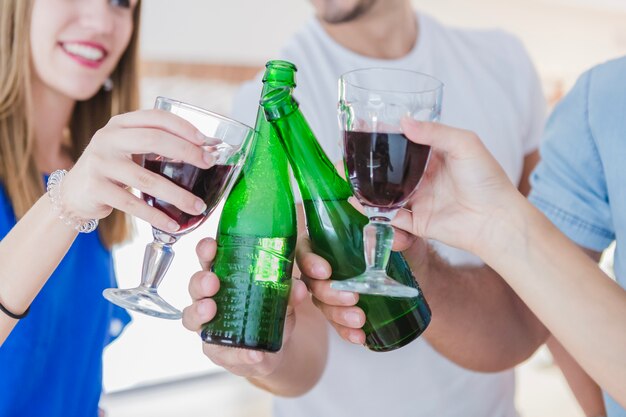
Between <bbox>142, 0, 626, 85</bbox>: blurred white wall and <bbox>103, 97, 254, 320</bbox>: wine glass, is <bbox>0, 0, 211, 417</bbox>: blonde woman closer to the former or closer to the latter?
<bbox>103, 97, 254, 320</bbox>: wine glass

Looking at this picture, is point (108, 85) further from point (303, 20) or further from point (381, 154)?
point (303, 20)

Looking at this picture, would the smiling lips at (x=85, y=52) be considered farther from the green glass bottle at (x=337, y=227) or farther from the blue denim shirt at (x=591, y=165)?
the blue denim shirt at (x=591, y=165)

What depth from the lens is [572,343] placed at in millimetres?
837

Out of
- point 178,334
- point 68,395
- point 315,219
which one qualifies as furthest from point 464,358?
point 178,334

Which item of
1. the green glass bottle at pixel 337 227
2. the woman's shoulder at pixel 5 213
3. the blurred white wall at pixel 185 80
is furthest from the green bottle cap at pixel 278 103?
the blurred white wall at pixel 185 80

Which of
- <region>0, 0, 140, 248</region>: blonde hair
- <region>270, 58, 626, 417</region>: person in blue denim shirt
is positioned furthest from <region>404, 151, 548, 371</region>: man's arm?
<region>0, 0, 140, 248</region>: blonde hair

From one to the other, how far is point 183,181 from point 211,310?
18 cm

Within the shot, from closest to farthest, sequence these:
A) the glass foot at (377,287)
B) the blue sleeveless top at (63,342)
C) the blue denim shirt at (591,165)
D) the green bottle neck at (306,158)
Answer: the glass foot at (377,287)
the green bottle neck at (306,158)
the blue denim shirt at (591,165)
the blue sleeveless top at (63,342)

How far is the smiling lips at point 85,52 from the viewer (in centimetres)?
150

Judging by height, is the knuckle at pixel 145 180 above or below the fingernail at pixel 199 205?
above

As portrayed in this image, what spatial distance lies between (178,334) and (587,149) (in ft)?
13.6

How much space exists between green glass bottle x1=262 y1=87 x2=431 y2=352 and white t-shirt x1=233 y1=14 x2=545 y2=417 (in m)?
0.49

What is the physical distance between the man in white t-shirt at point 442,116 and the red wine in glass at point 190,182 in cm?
54

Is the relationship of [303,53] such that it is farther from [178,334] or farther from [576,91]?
[178,334]
